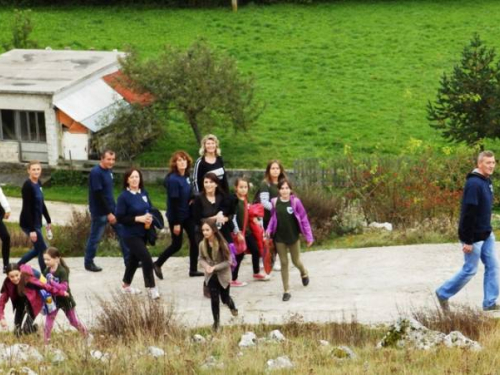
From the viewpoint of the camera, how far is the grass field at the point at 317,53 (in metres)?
32.8

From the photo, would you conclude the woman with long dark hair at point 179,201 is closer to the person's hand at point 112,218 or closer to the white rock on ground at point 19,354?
the person's hand at point 112,218

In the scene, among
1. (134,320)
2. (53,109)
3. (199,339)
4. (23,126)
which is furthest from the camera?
(23,126)

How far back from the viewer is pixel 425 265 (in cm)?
1573

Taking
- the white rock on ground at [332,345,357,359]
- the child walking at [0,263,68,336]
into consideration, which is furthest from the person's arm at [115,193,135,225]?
the white rock on ground at [332,345,357,359]

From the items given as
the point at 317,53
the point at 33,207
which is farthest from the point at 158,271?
the point at 317,53

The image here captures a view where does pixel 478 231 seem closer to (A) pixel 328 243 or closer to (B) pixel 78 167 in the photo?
(A) pixel 328 243

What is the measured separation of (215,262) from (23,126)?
1883 cm

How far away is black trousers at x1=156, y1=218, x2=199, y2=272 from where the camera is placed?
15758mm

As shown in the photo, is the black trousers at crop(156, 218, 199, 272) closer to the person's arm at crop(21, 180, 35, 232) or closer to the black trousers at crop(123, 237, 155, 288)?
the black trousers at crop(123, 237, 155, 288)

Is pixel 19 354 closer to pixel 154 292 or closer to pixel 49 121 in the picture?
pixel 154 292

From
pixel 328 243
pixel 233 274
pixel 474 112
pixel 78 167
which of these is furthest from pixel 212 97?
pixel 233 274

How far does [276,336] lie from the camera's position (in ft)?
40.2

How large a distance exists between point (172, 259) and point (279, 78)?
21.7 metres

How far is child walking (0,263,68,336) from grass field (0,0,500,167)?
17825mm
